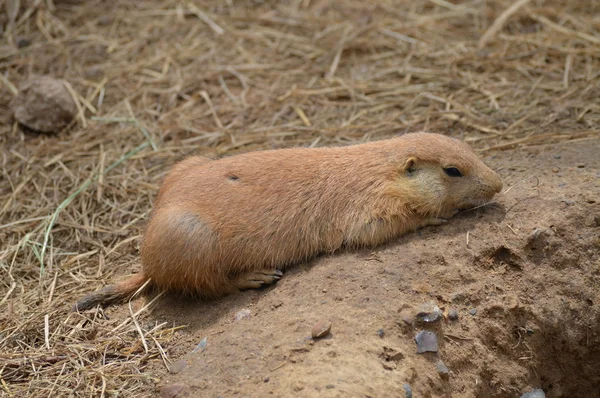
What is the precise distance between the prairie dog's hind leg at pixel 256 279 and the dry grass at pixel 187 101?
0.59 metres

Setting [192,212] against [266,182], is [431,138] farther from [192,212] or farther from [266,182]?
[192,212]

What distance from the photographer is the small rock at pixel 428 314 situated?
4264mm

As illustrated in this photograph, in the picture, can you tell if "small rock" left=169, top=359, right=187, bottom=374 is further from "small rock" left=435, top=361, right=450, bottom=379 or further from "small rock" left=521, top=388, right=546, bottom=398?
"small rock" left=521, top=388, right=546, bottom=398

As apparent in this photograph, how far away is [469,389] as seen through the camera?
4.31m

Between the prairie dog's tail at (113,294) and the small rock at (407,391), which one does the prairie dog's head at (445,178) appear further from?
the prairie dog's tail at (113,294)

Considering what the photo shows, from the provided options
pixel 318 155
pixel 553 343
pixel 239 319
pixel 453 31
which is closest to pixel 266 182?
pixel 318 155

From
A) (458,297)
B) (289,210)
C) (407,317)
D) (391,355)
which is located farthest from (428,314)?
(289,210)

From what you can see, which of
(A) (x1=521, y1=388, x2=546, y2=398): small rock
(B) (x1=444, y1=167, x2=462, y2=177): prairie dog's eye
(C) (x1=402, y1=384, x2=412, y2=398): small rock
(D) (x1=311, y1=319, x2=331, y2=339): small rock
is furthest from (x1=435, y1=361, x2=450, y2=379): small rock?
(B) (x1=444, y1=167, x2=462, y2=177): prairie dog's eye

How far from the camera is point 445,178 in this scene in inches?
192

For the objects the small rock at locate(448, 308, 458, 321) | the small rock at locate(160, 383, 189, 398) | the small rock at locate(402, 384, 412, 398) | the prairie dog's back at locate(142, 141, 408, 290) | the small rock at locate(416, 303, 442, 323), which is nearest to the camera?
the small rock at locate(402, 384, 412, 398)

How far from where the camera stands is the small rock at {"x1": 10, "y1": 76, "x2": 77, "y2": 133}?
282 inches

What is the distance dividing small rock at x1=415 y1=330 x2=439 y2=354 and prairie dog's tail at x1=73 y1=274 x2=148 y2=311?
215cm

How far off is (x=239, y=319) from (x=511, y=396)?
1.96 m

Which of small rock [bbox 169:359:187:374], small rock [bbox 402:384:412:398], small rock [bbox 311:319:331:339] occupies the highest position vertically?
small rock [bbox 311:319:331:339]
